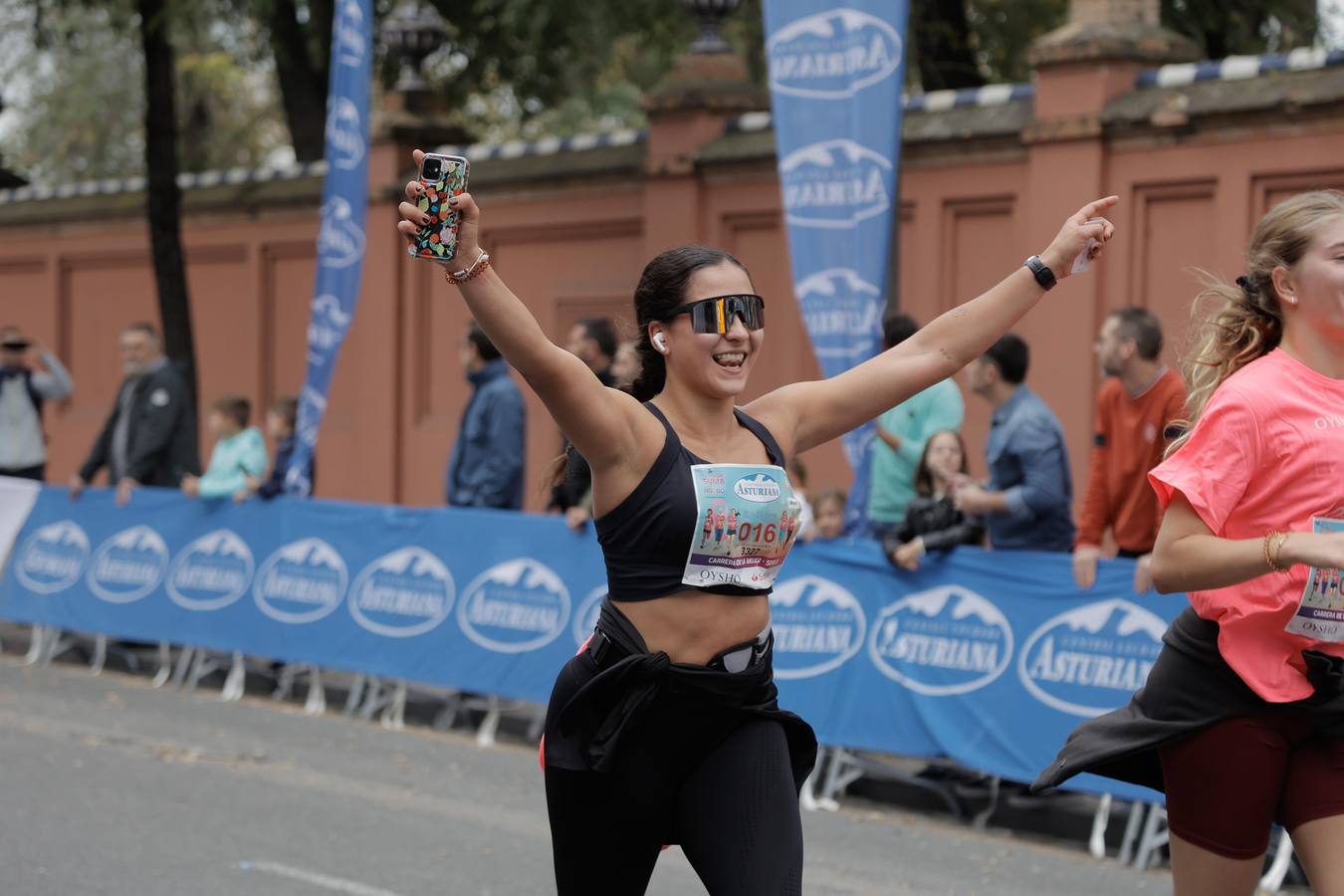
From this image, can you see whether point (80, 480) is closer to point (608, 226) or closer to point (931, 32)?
point (608, 226)

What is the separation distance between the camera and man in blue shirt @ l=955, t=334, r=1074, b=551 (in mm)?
8312

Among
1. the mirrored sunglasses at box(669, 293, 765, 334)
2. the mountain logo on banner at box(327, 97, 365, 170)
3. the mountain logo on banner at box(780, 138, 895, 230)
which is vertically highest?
the mountain logo on banner at box(327, 97, 365, 170)

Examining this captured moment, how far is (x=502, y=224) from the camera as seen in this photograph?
1675cm

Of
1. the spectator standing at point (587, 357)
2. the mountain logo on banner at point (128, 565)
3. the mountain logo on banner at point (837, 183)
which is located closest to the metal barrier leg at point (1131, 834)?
the mountain logo on banner at point (837, 183)

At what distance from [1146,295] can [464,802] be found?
5.87 meters

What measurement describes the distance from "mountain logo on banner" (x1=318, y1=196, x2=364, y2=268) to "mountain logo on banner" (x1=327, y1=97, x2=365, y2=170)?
28 cm

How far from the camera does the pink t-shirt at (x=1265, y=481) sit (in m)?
3.84

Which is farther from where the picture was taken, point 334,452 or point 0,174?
point 334,452

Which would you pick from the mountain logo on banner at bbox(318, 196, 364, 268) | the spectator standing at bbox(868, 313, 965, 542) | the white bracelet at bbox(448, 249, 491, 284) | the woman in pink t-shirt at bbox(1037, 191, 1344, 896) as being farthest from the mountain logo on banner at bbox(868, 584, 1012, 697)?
the mountain logo on banner at bbox(318, 196, 364, 268)

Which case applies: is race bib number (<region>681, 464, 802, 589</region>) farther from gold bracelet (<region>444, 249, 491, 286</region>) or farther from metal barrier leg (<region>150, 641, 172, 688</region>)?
metal barrier leg (<region>150, 641, 172, 688</region>)

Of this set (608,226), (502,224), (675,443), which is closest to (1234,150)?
(608,226)

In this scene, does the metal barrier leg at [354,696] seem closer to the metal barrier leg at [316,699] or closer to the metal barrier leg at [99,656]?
the metal barrier leg at [316,699]

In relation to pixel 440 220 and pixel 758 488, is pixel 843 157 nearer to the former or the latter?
pixel 758 488

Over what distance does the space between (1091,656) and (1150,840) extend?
29.4 inches
